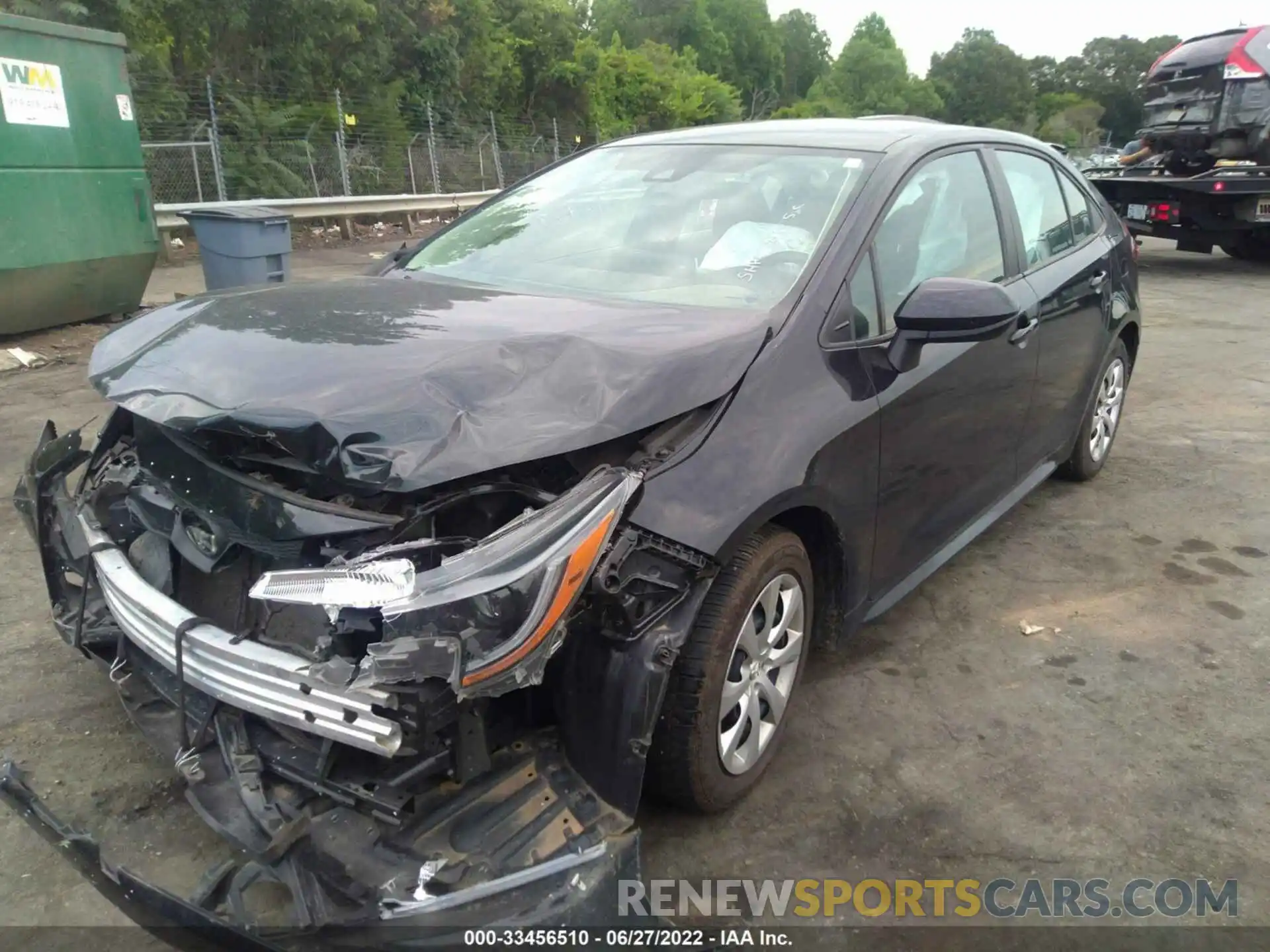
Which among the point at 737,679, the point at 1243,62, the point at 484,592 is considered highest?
the point at 1243,62

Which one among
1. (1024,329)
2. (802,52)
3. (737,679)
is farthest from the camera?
(802,52)

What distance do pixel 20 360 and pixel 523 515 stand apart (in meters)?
6.68

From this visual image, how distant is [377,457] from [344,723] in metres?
0.54

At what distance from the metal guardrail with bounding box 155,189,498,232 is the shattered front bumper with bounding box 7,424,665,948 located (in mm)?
8657

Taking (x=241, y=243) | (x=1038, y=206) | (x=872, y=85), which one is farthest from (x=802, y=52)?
(x=1038, y=206)

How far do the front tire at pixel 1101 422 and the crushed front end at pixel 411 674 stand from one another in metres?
3.32

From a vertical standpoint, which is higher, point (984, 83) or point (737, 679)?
point (984, 83)

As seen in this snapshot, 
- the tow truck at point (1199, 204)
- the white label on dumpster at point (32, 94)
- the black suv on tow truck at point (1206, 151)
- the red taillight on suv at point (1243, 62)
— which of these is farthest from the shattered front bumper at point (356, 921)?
the red taillight on suv at point (1243, 62)

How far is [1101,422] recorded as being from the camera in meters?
5.18

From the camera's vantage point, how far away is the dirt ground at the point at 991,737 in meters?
2.59

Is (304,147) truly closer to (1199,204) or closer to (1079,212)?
(1199,204)

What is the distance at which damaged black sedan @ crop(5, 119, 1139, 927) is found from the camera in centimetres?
199

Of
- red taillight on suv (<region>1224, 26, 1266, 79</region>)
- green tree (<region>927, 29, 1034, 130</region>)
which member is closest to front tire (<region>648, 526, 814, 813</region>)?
red taillight on suv (<region>1224, 26, 1266, 79</region>)

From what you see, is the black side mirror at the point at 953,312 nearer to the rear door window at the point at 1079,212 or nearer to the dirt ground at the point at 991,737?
the dirt ground at the point at 991,737
